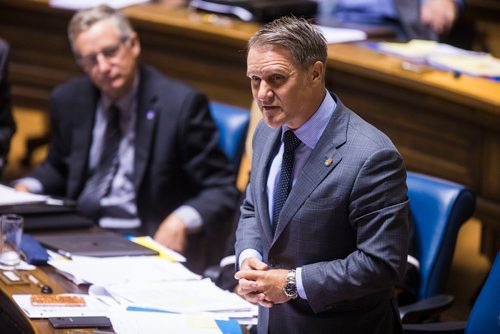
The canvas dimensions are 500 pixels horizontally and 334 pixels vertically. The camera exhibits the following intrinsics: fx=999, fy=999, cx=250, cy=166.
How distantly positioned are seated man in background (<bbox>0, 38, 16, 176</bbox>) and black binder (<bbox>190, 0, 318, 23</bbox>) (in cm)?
123

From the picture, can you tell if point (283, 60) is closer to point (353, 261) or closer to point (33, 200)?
point (353, 261)

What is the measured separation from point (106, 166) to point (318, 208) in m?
1.84

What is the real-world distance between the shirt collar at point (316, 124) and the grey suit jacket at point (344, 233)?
0.02 metres

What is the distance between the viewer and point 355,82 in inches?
184

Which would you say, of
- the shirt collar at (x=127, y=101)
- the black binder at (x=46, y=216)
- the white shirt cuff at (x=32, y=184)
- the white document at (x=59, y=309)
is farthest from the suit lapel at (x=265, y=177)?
the white shirt cuff at (x=32, y=184)

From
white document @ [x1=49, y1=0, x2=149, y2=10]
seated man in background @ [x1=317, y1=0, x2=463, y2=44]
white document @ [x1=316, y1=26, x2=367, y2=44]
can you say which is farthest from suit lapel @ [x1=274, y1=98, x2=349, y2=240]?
white document @ [x1=49, y1=0, x2=149, y2=10]

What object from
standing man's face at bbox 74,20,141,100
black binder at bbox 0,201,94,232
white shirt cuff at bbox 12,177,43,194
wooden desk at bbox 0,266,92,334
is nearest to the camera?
wooden desk at bbox 0,266,92,334

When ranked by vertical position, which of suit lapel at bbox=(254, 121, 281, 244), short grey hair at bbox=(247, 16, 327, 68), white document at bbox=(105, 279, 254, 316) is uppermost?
short grey hair at bbox=(247, 16, 327, 68)

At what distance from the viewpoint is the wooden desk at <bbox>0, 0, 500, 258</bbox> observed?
13.8 feet

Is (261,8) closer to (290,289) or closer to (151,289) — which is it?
(151,289)

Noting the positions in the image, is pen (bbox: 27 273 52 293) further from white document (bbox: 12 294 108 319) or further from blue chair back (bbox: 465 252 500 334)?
blue chair back (bbox: 465 252 500 334)

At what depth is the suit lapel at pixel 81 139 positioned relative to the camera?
166 inches

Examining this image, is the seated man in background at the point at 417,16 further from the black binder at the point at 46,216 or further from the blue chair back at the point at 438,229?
the black binder at the point at 46,216

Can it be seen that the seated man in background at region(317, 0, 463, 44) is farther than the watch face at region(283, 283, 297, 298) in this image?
Yes
